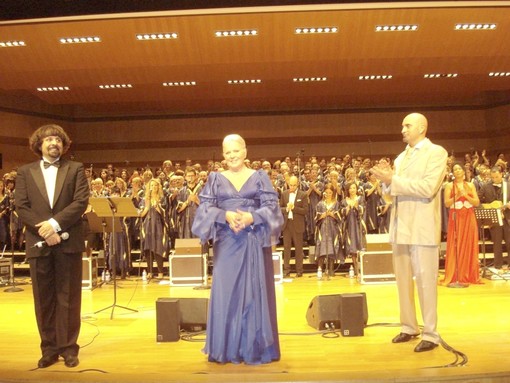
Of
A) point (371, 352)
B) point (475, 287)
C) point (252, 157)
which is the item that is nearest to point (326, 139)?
point (252, 157)

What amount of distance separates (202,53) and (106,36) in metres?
2.27

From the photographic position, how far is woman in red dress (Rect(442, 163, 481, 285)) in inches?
333

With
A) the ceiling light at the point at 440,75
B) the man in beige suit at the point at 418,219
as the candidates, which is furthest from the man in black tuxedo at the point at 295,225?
the ceiling light at the point at 440,75

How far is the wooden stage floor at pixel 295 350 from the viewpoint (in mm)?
3104

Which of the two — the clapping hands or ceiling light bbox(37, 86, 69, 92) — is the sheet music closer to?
the clapping hands

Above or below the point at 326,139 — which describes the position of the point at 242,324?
below

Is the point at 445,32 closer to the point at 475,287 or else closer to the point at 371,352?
the point at 475,287

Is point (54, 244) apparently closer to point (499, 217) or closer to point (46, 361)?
point (46, 361)

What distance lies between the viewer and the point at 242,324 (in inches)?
163

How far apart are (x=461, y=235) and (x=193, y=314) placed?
4.92 m

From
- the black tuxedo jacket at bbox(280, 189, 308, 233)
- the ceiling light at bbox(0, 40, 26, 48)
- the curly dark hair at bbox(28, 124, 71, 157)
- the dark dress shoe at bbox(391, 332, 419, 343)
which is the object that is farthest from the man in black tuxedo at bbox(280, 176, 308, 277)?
the ceiling light at bbox(0, 40, 26, 48)

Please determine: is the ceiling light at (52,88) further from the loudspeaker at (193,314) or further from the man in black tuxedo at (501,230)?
the loudspeaker at (193,314)

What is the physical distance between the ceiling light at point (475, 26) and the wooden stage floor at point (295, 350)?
679cm

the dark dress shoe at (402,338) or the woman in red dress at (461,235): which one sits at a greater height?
the woman in red dress at (461,235)
